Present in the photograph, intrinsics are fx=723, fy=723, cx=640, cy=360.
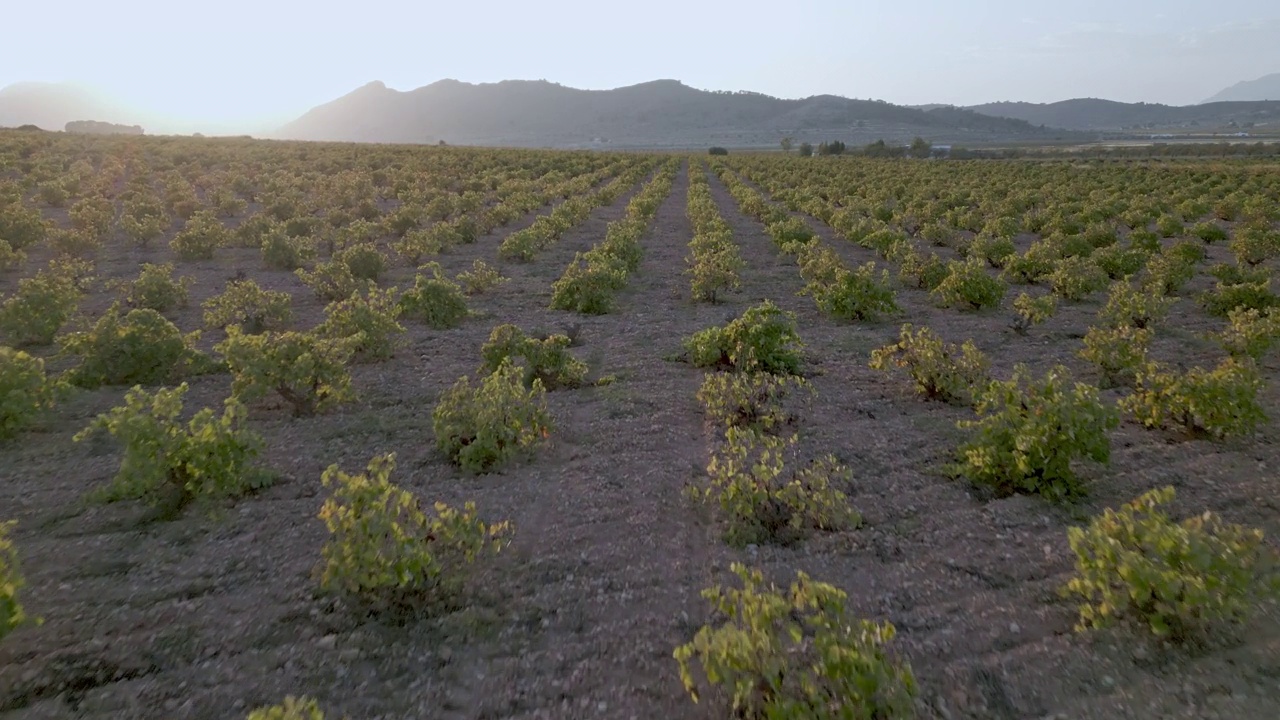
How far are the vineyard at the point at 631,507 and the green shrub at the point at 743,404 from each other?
41 millimetres

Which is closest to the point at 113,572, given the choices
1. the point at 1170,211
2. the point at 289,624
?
the point at 289,624

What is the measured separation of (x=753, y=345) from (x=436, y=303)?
200 inches

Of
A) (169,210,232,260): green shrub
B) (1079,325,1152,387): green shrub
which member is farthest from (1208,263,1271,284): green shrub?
(169,210,232,260): green shrub

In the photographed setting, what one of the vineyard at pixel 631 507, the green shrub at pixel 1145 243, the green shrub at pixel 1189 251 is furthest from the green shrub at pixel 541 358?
the green shrub at pixel 1145 243

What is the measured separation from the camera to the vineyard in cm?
386

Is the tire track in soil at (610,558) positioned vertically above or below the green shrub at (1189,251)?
below

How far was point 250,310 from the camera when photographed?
10.5 meters

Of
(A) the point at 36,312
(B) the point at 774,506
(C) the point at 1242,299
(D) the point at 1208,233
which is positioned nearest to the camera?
(B) the point at 774,506

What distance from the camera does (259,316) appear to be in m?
10.6

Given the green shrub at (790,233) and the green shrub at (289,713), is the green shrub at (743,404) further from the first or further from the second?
the green shrub at (790,233)

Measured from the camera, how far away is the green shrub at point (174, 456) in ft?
17.5

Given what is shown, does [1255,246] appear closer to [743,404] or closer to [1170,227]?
[1170,227]

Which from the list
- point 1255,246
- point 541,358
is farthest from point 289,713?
point 1255,246

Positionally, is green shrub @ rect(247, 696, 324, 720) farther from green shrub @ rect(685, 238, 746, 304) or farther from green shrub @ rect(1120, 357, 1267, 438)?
green shrub @ rect(685, 238, 746, 304)
